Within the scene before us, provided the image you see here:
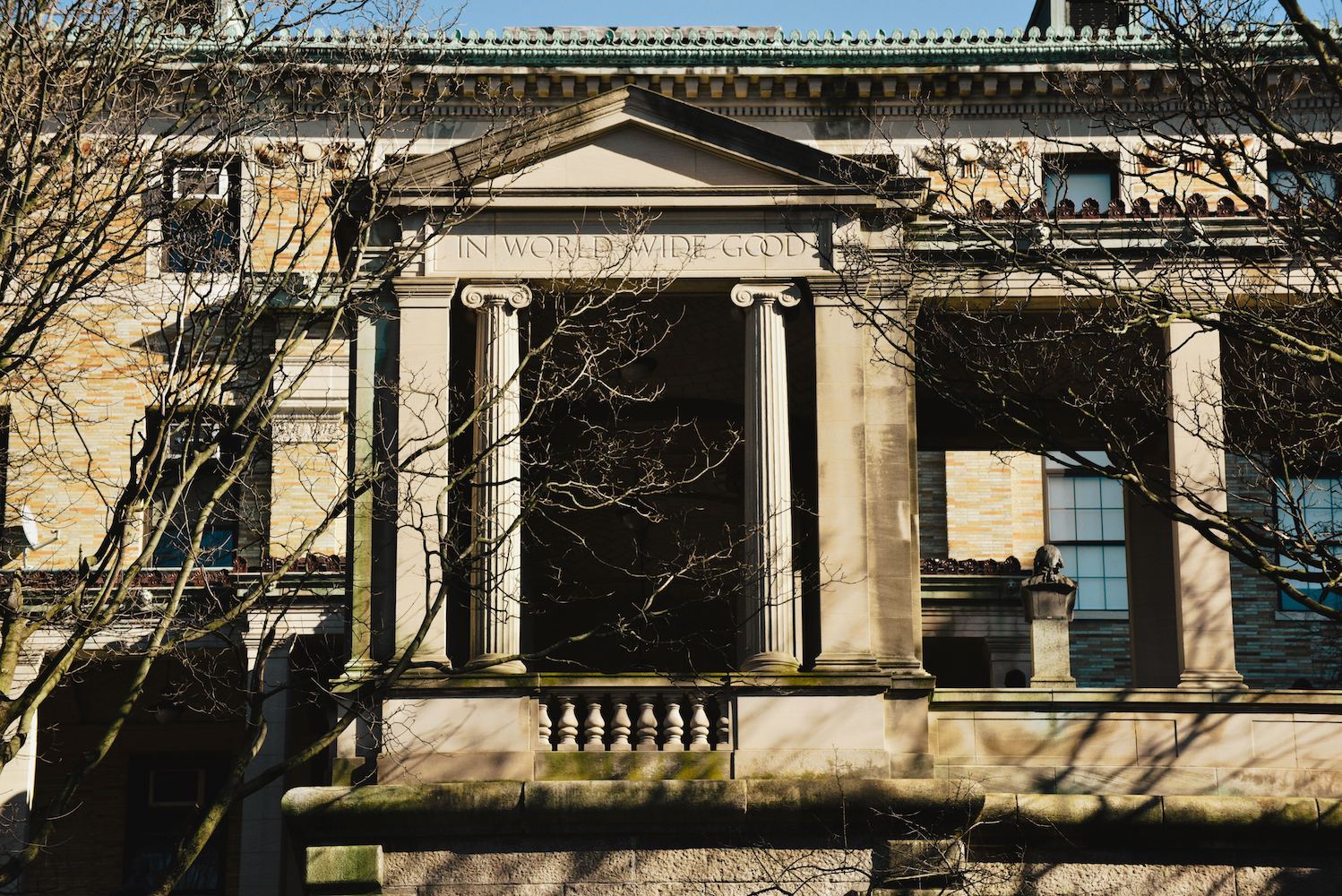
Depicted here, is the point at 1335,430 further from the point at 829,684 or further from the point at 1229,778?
the point at 829,684

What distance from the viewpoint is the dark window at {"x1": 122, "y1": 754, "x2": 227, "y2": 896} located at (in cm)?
3612

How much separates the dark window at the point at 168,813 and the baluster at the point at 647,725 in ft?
47.6

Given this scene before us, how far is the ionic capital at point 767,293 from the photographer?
25453mm

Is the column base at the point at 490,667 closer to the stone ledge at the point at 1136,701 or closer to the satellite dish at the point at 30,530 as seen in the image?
the stone ledge at the point at 1136,701

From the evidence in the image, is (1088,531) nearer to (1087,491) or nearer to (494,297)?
(1087,491)

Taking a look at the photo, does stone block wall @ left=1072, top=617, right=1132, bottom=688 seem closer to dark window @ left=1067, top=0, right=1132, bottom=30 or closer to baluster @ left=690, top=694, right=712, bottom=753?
dark window @ left=1067, top=0, right=1132, bottom=30

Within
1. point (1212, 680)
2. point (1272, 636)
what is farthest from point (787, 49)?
point (1212, 680)

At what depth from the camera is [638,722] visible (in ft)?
78.8

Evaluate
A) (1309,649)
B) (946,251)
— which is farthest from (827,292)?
(1309,649)

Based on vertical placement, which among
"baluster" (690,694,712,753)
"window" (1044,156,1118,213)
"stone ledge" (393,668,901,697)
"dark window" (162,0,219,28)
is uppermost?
"window" (1044,156,1118,213)

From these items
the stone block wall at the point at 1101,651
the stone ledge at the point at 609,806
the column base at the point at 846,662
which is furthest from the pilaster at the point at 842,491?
the stone block wall at the point at 1101,651

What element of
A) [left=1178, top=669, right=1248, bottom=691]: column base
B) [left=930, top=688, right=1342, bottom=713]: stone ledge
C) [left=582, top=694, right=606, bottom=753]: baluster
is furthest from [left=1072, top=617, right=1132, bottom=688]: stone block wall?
[left=582, top=694, right=606, bottom=753]: baluster

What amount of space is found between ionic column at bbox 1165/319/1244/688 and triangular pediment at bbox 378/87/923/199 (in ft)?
15.2

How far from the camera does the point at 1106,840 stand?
23.7 meters
